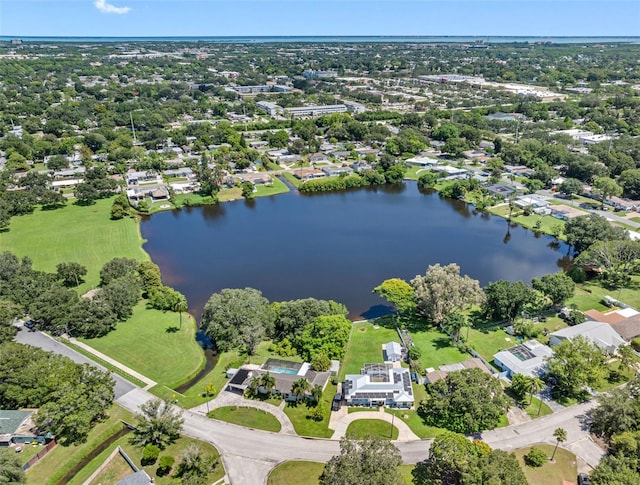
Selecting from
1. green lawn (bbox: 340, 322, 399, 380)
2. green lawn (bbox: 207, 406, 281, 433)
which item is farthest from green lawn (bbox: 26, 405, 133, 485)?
green lawn (bbox: 340, 322, 399, 380)

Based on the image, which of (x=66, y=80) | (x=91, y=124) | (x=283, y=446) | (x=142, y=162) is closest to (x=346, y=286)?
(x=283, y=446)

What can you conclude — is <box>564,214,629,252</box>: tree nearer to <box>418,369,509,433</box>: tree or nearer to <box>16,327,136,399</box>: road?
<box>418,369,509,433</box>: tree

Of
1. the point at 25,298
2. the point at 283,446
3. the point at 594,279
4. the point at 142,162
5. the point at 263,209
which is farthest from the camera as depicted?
the point at 142,162

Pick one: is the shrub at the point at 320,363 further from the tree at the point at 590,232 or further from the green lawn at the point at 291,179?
the green lawn at the point at 291,179

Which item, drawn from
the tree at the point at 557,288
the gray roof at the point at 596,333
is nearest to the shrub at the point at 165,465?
the gray roof at the point at 596,333

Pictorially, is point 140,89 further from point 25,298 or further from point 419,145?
point 25,298

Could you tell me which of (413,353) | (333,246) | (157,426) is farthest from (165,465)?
(333,246)
